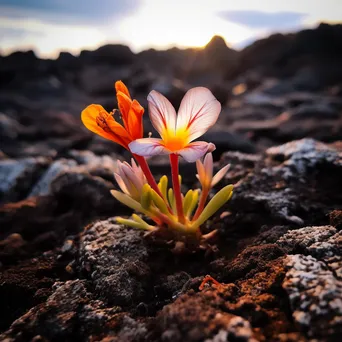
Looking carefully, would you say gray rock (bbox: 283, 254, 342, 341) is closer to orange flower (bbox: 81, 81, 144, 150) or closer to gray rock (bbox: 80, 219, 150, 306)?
gray rock (bbox: 80, 219, 150, 306)

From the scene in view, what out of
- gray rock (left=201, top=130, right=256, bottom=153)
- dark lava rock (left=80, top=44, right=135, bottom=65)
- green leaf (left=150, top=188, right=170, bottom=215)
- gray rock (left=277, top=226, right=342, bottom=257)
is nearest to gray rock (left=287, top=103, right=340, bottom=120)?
gray rock (left=201, top=130, right=256, bottom=153)

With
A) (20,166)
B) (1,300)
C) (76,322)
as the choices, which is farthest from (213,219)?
(20,166)

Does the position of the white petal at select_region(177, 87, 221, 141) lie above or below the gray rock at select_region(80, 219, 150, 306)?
above

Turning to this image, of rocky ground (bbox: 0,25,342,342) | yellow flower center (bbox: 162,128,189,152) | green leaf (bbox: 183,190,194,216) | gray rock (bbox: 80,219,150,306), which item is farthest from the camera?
green leaf (bbox: 183,190,194,216)

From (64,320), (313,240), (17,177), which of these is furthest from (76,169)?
(313,240)

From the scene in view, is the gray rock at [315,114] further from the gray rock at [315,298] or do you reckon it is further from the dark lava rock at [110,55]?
the dark lava rock at [110,55]
